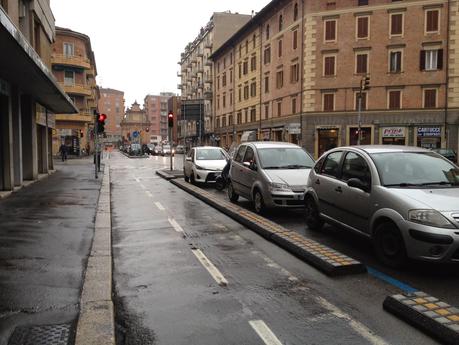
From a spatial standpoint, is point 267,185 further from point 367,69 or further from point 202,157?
point 367,69

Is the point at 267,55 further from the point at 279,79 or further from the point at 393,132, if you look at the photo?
the point at 393,132

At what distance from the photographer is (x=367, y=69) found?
4147 cm

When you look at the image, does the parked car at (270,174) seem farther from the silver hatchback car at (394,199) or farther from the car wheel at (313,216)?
the silver hatchback car at (394,199)

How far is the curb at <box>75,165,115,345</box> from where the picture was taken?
394cm

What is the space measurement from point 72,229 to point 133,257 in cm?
227

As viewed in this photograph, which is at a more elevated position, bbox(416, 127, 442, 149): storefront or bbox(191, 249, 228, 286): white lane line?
bbox(416, 127, 442, 149): storefront

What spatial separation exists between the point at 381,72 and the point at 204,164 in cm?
2839

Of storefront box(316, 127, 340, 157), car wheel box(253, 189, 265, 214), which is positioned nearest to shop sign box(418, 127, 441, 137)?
storefront box(316, 127, 340, 157)

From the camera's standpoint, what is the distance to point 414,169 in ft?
22.0

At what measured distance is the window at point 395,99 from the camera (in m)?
40.4

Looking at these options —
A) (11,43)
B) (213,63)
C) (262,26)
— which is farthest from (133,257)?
(213,63)

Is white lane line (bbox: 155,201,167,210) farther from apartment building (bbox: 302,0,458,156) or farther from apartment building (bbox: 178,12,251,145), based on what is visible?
apartment building (bbox: 178,12,251,145)

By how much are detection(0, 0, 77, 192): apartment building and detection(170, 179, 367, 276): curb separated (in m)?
5.29

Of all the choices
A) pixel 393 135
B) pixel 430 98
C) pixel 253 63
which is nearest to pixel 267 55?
pixel 253 63
